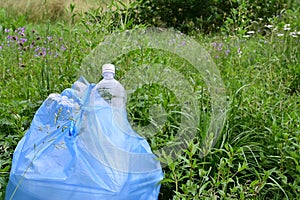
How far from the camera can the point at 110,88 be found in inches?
108

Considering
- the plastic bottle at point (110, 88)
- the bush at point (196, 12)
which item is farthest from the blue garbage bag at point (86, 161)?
the bush at point (196, 12)

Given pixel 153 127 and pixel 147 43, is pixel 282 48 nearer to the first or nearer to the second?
pixel 147 43

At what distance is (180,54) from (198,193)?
64.6 inches

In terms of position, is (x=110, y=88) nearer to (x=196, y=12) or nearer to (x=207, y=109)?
(x=207, y=109)

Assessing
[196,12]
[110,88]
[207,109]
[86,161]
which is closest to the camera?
[86,161]

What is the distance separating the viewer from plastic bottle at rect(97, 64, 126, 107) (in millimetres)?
2719

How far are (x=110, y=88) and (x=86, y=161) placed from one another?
0.54 meters

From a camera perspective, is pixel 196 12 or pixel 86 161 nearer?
pixel 86 161

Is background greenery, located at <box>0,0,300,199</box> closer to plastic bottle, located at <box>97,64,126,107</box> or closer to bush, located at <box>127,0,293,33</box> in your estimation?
plastic bottle, located at <box>97,64,126,107</box>

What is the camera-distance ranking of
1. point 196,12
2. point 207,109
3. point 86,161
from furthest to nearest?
point 196,12 < point 207,109 < point 86,161

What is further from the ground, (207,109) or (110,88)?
(110,88)

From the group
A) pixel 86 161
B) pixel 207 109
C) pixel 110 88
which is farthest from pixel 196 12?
pixel 86 161

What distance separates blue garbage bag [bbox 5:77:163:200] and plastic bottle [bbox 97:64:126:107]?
90 millimetres

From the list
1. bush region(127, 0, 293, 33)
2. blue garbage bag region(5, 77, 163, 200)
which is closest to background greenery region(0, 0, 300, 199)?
blue garbage bag region(5, 77, 163, 200)
